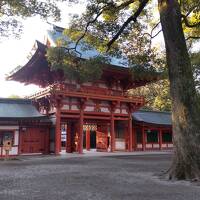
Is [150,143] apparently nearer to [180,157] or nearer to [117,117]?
[117,117]

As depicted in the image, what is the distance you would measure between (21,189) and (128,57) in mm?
9601

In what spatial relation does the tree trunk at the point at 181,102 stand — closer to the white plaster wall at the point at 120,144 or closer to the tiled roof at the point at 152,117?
the white plaster wall at the point at 120,144

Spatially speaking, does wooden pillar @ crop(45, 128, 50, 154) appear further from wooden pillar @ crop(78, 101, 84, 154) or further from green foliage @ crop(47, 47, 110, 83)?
green foliage @ crop(47, 47, 110, 83)

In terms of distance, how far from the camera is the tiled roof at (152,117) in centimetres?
3008

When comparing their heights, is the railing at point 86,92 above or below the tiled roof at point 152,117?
above

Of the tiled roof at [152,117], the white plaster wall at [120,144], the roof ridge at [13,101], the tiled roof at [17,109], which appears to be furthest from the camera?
the tiled roof at [152,117]

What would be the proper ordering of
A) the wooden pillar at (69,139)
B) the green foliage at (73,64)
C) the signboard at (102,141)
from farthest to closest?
the signboard at (102,141)
the wooden pillar at (69,139)
the green foliage at (73,64)

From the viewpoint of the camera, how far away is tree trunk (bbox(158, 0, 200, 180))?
9.91 m

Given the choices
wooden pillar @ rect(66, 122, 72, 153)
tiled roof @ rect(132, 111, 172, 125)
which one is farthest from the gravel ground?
tiled roof @ rect(132, 111, 172, 125)

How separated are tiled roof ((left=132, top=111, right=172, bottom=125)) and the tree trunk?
18.4m

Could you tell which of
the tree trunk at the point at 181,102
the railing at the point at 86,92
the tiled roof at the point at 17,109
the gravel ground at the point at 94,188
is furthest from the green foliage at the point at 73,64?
the tiled roof at the point at 17,109

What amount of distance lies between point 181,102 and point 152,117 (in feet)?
73.1

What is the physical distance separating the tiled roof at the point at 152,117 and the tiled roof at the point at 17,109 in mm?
10768

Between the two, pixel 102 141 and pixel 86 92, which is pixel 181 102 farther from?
pixel 102 141
